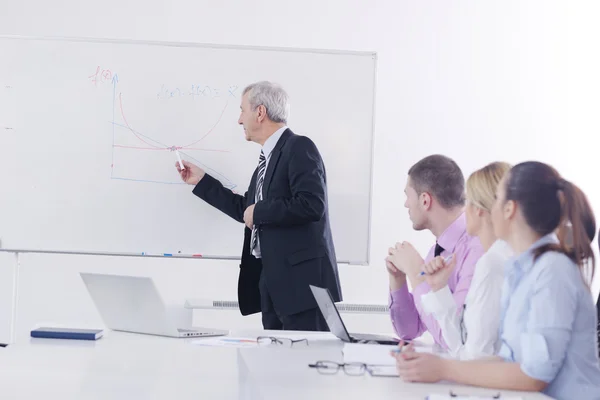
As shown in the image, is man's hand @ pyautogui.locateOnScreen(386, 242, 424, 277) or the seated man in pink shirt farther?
the seated man in pink shirt

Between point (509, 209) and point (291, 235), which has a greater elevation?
point (509, 209)

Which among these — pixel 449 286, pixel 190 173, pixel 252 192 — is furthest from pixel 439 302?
pixel 190 173

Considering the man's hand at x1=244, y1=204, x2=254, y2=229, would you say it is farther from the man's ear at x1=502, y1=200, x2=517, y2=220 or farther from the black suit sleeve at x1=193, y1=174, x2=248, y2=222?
the man's ear at x1=502, y1=200, x2=517, y2=220

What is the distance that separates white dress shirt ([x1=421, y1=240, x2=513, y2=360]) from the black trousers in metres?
1.04

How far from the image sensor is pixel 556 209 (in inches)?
60.4

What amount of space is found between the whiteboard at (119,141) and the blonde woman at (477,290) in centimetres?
179

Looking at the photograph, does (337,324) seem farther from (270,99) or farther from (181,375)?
(270,99)

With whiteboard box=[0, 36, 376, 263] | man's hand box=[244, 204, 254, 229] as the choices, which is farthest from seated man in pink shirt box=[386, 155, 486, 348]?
whiteboard box=[0, 36, 376, 263]

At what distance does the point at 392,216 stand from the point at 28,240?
76.5 inches

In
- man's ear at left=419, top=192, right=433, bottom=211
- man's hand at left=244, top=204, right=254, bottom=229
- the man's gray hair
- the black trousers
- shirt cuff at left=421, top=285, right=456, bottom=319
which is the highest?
the man's gray hair

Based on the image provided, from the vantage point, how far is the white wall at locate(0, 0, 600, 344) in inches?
162

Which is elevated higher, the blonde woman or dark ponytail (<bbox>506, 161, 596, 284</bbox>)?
dark ponytail (<bbox>506, 161, 596, 284</bbox>)

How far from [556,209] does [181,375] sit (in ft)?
3.10

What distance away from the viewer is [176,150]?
354 centimetres
